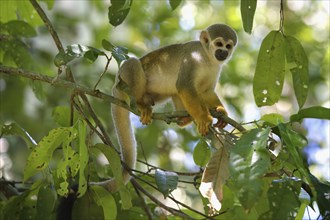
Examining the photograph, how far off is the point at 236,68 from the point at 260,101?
17.1 ft

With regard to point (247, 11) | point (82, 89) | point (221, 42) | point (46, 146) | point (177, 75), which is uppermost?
point (221, 42)

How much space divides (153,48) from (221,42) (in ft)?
11.2

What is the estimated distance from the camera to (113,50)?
2807 mm

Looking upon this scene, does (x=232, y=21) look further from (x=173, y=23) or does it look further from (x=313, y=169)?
(x=313, y=169)

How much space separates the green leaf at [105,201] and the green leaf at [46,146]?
35 centimetres

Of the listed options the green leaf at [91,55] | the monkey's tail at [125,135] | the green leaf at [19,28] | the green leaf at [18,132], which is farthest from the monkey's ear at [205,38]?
the green leaf at [18,132]

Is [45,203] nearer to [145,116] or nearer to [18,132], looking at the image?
[18,132]

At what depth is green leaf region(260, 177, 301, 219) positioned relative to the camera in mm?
2143

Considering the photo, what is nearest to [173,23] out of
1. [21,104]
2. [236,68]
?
[236,68]

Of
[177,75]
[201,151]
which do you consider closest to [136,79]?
[177,75]

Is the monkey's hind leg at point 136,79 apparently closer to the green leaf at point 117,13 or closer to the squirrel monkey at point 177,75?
the squirrel monkey at point 177,75

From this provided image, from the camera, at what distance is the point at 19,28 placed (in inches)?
155

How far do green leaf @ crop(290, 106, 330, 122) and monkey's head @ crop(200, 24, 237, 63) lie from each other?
6.52 feet

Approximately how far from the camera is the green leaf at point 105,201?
9.73 ft
